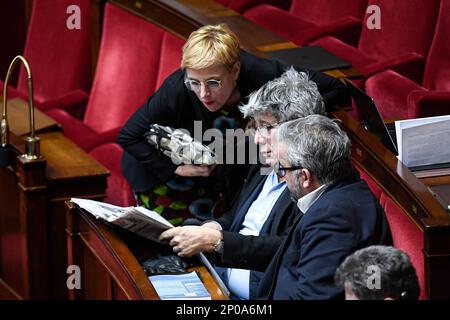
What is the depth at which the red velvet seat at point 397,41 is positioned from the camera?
5.58 ft

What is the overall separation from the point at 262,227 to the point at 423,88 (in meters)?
0.56

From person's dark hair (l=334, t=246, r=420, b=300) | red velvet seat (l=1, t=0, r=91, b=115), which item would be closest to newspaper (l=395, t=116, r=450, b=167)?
person's dark hair (l=334, t=246, r=420, b=300)

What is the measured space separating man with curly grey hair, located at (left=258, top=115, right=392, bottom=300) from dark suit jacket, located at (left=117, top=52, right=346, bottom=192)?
255 millimetres

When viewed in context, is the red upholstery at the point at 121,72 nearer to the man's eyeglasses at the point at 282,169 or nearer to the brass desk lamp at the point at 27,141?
the brass desk lamp at the point at 27,141

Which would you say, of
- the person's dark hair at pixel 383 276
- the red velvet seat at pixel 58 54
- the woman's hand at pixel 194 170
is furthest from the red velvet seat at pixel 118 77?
the person's dark hair at pixel 383 276

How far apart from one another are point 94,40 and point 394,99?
0.74 m

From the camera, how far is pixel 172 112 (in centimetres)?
135

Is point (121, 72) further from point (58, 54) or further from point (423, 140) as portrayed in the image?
point (423, 140)

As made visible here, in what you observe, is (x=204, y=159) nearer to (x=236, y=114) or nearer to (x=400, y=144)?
(x=236, y=114)

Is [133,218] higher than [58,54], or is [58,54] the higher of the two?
[58,54]

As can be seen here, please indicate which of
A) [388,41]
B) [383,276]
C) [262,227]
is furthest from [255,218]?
[388,41]

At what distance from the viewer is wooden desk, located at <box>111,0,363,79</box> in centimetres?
161

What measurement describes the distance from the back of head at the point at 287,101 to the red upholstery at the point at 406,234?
136 millimetres
